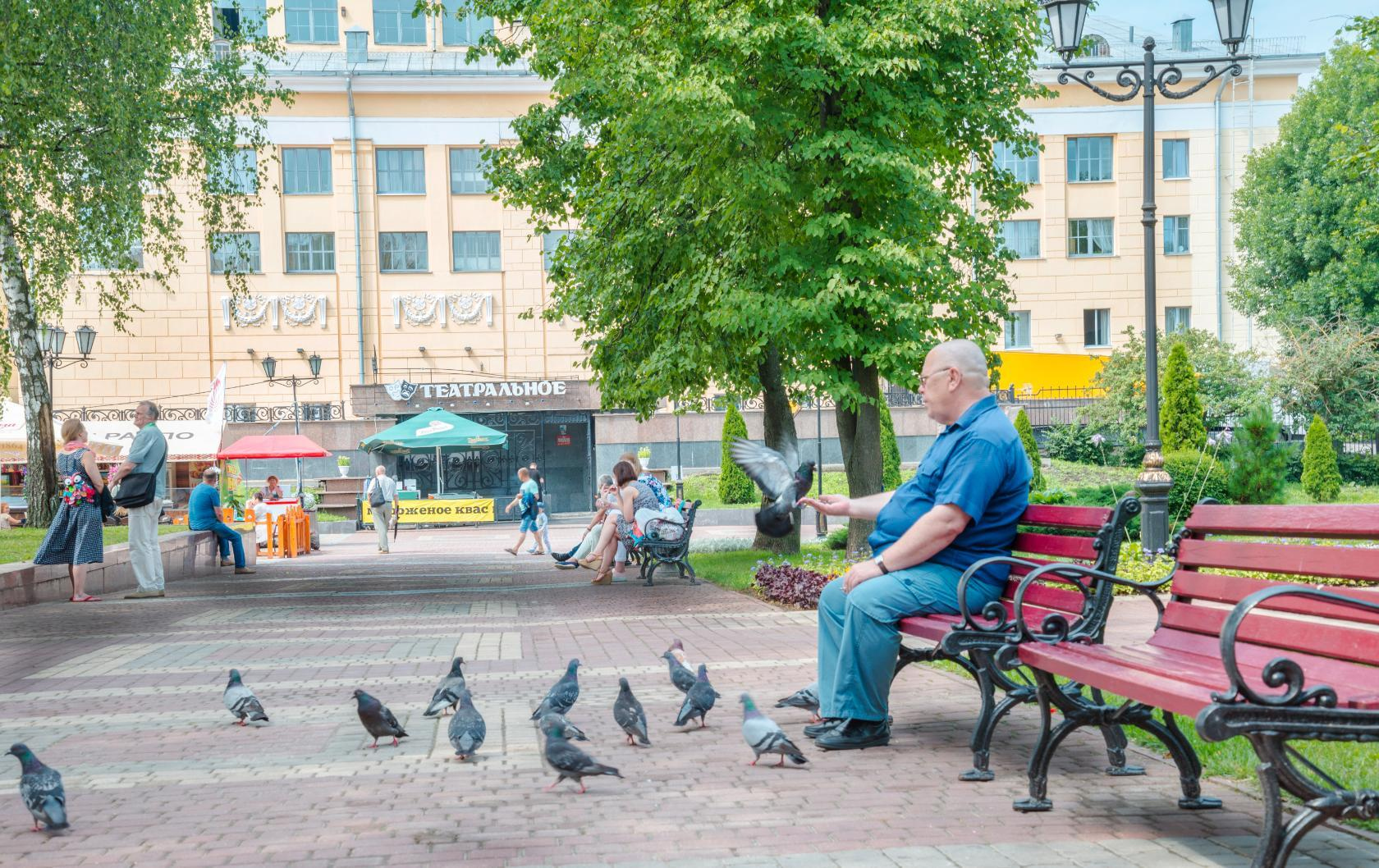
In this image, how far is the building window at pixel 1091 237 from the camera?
47094mm

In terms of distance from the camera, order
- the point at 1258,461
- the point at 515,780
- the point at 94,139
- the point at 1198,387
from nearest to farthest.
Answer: the point at 515,780
the point at 94,139
the point at 1258,461
the point at 1198,387

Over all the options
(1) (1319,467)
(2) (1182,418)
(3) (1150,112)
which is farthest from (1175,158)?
(3) (1150,112)

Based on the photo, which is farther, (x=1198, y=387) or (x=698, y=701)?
(x=1198, y=387)

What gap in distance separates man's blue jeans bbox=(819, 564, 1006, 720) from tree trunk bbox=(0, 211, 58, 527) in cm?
1737

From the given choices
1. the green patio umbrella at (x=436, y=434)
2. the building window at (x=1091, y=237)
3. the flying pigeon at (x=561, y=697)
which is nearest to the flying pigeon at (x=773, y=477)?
the flying pigeon at (x=561, y=697)

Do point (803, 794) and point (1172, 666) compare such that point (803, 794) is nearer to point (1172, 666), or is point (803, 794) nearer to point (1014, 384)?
point (1172, 666)

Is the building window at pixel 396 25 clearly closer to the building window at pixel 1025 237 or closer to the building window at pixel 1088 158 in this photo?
the building window at pixel 1025 237

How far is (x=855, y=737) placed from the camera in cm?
574

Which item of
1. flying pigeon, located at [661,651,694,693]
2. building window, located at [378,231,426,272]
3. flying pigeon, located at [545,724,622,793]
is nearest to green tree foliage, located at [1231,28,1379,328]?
building window, located at [378,231,426,272]

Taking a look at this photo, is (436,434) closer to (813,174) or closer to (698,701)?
(813,174)

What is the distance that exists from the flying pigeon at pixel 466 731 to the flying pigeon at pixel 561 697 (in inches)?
16.7

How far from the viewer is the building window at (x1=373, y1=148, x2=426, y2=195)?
148ft

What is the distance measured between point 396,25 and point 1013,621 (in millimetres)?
45566

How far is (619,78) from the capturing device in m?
14.8
